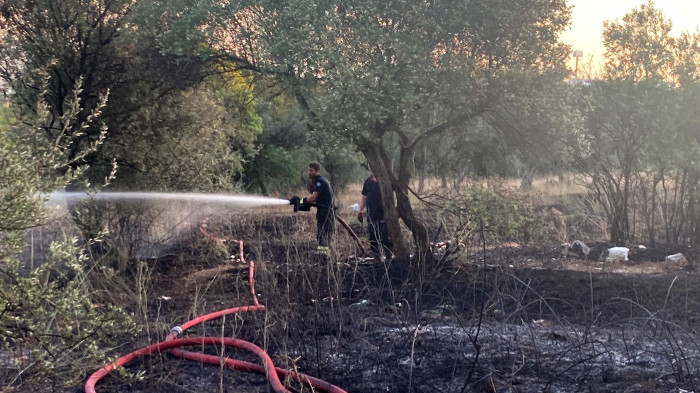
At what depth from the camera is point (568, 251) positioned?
11.8 metres

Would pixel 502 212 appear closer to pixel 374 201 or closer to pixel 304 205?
pixel 374 201

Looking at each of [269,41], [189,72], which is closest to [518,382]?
[269,41]

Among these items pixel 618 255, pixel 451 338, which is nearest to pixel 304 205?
pixel 451 338

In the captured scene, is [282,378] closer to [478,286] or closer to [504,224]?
[478,286]

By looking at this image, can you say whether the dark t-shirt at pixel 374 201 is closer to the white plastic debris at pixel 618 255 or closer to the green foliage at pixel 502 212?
the green foliage at pixel 502 212

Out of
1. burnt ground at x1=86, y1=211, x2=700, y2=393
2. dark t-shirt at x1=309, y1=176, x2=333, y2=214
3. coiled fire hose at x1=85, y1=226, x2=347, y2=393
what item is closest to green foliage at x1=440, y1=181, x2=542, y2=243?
dark t-shirt at x1=309, y1=176, x2=333, y2=214

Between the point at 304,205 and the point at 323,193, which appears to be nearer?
the point at 304,205

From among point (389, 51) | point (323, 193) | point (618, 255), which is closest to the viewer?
point (389, 51)

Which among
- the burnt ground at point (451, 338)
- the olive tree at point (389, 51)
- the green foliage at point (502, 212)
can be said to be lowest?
the burnt ground at point (451, 338)

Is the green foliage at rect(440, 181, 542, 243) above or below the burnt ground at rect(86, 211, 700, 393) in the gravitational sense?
above

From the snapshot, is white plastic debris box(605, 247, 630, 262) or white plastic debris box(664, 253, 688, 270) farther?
white plastic debris box(605, 247, 630, 262)

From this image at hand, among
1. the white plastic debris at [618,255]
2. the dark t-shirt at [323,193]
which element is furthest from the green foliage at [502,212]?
the dark t-shirt at [323,193]

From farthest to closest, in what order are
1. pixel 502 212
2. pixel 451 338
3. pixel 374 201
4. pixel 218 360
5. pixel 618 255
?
pixel 502 212, pixel 374 201, pixel 618 255, pixel 451 338, pixel 218 360

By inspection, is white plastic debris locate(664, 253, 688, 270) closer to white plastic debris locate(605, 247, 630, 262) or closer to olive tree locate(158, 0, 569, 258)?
white plastic debris locate(605, 247, 630, 262)
